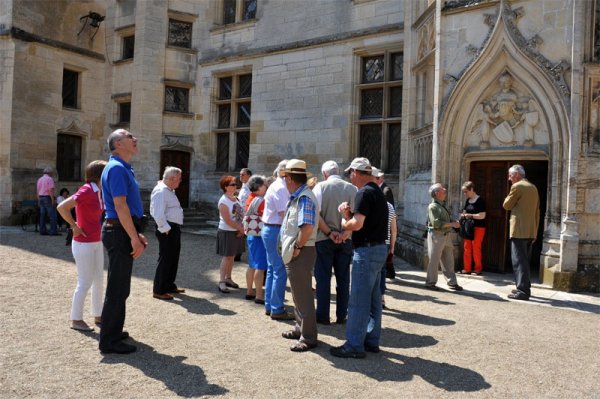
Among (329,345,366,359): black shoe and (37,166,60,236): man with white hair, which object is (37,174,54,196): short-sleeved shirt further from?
(329,345,366,359): black shoe

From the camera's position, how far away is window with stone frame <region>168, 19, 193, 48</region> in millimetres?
15484

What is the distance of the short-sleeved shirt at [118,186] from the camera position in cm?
419

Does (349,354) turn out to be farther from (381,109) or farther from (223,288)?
(381,109)

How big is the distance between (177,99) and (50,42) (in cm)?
377

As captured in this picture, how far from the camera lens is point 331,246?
17.6 ft

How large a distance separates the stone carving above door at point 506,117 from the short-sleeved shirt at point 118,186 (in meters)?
6.14

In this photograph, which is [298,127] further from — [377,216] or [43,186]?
[377,216]

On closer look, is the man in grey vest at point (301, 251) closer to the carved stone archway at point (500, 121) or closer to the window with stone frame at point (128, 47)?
the carved stone archway at point (500, 121)

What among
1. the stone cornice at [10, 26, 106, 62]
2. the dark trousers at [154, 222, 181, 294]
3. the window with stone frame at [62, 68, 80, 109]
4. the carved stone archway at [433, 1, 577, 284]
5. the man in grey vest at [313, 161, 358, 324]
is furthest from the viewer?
the window with stone frame at [62, 68, 80, 109]

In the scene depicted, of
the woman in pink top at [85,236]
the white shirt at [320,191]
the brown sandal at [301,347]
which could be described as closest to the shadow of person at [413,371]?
the brown sandal at [301,347]

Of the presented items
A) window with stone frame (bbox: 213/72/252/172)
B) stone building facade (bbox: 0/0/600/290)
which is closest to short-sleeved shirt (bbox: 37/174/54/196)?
stone building facade (bbox: 0/0/600/290)

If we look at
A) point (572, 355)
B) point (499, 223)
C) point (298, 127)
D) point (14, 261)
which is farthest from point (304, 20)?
point (572, 355)

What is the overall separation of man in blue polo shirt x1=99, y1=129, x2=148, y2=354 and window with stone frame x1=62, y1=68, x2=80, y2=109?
12744mm

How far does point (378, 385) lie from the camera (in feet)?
12.3
